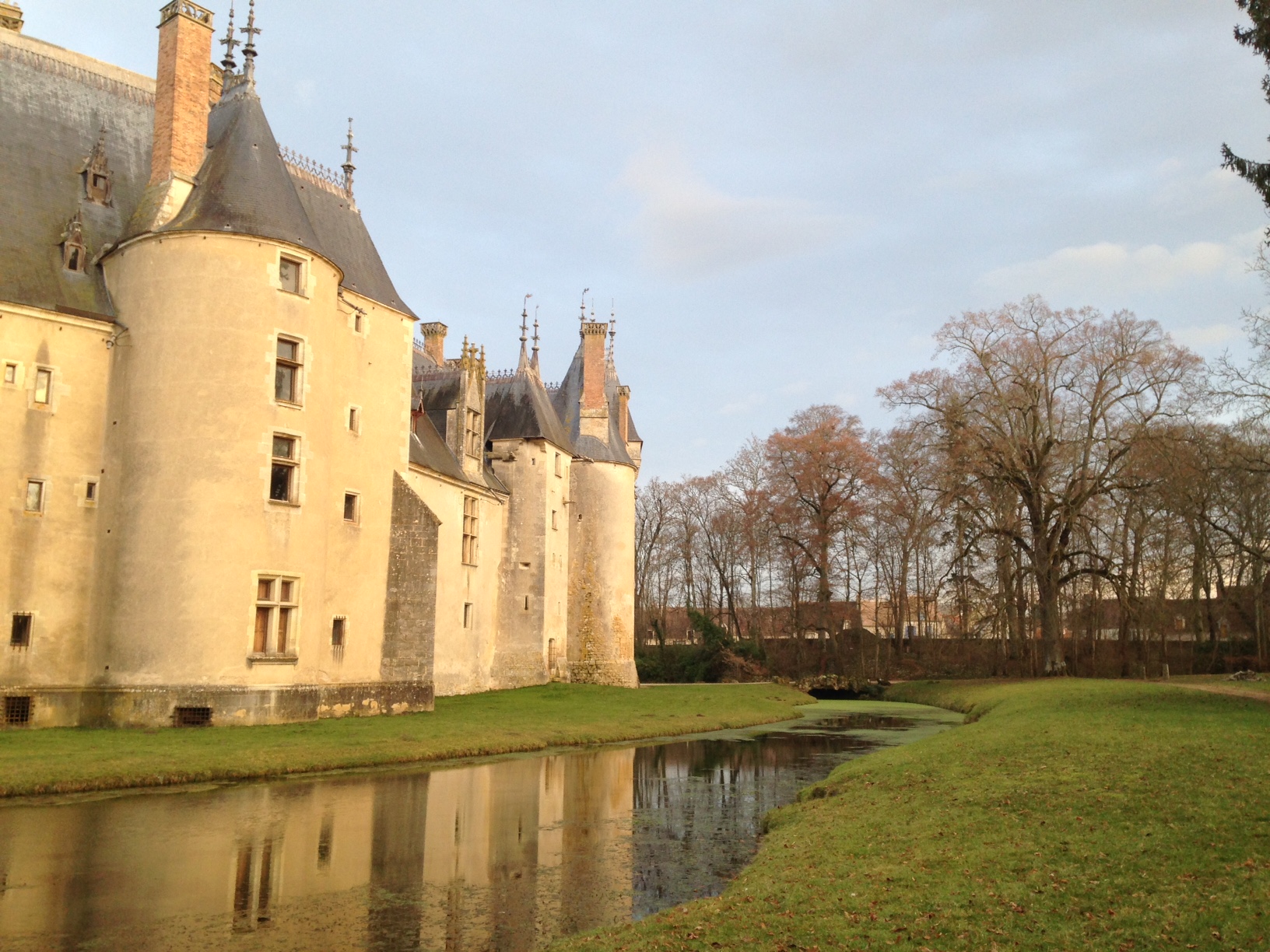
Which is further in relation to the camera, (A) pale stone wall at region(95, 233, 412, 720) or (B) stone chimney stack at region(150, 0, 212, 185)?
(B) stone chimney stack at region(150, 0, 212, 185)

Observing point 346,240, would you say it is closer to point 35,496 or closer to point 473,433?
point 473,433

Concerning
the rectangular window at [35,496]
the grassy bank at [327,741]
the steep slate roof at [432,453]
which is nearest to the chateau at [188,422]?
the rectangular window at [35,496]

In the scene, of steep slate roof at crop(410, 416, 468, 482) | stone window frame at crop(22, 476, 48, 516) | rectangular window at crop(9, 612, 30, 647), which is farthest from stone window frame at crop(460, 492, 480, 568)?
rectangular window at crop(9, 612, 30, 647)

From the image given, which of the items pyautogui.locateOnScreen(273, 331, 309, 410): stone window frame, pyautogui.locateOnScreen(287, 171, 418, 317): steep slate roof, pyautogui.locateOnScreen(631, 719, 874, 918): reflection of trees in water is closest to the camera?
pyautogui.locateOnScreen(631, 719, 874, 918): reflection of trees in water

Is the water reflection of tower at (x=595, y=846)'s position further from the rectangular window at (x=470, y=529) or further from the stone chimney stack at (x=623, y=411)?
the stone chimney stack at (x=623, y=411)

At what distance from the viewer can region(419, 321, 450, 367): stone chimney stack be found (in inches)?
1743

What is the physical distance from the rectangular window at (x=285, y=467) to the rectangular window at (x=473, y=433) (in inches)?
510

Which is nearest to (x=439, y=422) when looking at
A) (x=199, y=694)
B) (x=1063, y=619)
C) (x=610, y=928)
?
(x=199, y=694)

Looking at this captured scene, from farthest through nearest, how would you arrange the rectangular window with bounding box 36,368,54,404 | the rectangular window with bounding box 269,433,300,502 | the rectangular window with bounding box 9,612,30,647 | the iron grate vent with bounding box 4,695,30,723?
the rectangular window with bounding box 269,433,300,502 < the rectangular window with bounding box 36,368,54,404 < the rectangular window with bounding box 9,612,30,647 < the iron grate vent with bounding box 4,695,30,723

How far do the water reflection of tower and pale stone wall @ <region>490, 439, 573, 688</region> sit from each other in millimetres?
19243

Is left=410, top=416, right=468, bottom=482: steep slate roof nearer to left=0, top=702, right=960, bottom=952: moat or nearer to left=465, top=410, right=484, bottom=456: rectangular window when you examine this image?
left=465, top=410, right=484, bottom=456: rectangular window

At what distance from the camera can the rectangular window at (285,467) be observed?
987 inches

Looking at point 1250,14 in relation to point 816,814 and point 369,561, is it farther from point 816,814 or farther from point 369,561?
point 369,561

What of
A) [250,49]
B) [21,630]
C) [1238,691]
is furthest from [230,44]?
[1238,691]
